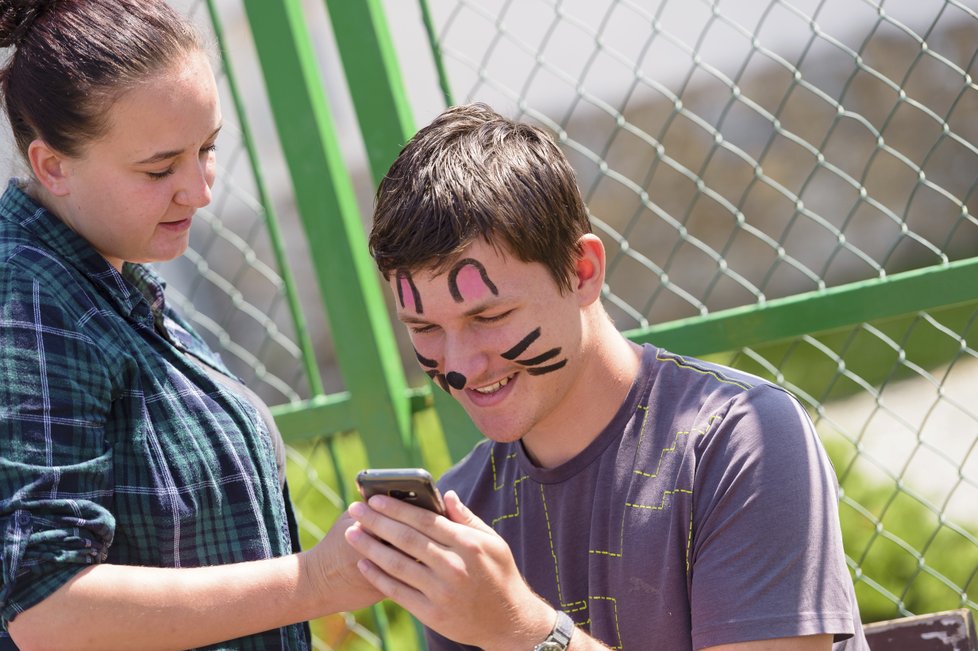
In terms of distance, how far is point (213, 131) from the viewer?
5.82 ft

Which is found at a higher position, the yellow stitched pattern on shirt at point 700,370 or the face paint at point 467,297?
the face paint at point 467,297

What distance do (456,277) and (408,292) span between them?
0.11 m

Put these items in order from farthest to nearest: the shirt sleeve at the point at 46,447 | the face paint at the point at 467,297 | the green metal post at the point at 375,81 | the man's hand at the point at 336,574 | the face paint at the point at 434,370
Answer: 1. the green metal post at the point at 375,81
2. the face paint at the point at 434,370
3. the face paint at the point at 467,297
4. the man's hand at the point at 336,574
5. the shirt sleeve at the point at 46,447

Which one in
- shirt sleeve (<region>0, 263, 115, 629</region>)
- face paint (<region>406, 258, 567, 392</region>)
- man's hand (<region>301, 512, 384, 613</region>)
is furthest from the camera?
face paint (<region>406, 258, 567, 392</region>)

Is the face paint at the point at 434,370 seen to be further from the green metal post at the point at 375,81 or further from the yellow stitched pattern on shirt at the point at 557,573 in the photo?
the green metal post at the point at 375,81

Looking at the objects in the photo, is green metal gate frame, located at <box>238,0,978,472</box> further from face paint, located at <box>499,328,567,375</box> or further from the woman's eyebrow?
the woman's eyebrow

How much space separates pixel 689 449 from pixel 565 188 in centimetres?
51

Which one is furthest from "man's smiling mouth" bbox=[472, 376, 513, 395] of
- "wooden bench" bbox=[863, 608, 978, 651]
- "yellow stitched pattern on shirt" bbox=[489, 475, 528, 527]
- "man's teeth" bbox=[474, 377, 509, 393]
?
"wooden bench" bbox=[863, 608, 978, 651]

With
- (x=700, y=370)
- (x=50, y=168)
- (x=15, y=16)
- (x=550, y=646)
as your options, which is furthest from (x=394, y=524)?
(x=15, y=16)

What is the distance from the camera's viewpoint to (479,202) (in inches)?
68.1

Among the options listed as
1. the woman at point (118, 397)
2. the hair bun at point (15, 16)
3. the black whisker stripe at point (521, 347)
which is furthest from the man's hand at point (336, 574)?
the hair bun at point (15, 16)

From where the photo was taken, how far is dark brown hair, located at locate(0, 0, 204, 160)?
1.63m

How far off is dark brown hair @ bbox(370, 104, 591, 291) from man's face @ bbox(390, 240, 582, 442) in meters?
0.03

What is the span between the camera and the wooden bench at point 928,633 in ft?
6.63
